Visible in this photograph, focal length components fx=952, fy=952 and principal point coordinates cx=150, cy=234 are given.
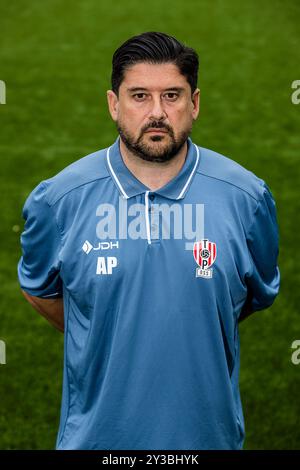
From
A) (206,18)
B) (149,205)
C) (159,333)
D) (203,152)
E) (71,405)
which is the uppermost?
(206,18)

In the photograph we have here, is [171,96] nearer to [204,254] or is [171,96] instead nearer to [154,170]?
[154,170]

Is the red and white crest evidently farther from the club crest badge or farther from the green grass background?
the green grass background

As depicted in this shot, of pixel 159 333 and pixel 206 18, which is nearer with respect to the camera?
pixel 159 333

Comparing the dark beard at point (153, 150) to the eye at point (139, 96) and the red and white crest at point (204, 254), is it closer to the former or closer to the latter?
the eye at point (139, 96)

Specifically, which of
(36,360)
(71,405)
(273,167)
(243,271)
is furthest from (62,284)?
(273,167)

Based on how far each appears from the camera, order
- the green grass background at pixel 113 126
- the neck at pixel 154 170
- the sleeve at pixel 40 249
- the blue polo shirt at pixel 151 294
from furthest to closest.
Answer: the green grass background at pixel 113 126
the sleeve at pixel 40 249
the neck at pixel 154 170
the blue polo shirt at pixel 151 294

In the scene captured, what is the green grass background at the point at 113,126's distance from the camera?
5391 millimetres

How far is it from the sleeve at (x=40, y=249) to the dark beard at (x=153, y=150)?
36cm

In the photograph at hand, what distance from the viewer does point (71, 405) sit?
3.17 metres

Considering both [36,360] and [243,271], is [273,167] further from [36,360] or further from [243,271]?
[243,271]

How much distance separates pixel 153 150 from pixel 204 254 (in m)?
0.36

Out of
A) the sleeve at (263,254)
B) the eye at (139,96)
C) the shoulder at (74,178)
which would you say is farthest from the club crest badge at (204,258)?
the eye at (139,96)
